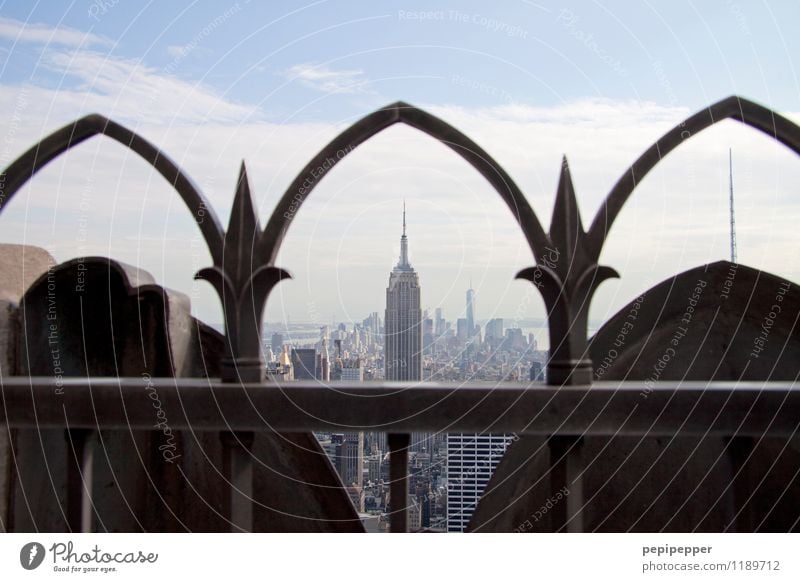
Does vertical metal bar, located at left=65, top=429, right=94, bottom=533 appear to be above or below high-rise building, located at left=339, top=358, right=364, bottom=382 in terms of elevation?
below

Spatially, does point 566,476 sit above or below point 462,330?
below

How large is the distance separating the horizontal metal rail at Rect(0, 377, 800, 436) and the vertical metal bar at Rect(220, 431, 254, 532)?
41 mm

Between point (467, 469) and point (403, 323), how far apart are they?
59cm

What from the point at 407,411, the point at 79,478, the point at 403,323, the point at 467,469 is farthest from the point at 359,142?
the point at 79,478

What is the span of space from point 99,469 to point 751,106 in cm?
276

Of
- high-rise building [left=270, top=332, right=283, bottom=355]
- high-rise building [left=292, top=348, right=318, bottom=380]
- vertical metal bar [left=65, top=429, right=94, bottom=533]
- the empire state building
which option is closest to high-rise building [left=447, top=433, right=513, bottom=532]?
the empire state building

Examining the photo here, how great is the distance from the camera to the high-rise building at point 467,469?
2111 mm

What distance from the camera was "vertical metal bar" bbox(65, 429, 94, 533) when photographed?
210 cm

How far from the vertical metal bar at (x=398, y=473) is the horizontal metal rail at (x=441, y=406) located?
0.15 feet

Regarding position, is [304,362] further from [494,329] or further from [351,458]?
[494,329]

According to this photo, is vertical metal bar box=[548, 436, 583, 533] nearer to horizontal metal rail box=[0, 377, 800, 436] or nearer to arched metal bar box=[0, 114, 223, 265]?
horizontal metal rail box=[0, 377, 800, 436]

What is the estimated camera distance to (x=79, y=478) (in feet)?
7.00

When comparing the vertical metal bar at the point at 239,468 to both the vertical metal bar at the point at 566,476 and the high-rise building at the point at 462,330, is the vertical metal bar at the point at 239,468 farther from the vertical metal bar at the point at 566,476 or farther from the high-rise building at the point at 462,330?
the vertical metal bar at the point at 566,476

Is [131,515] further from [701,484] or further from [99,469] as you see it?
[701,484]
